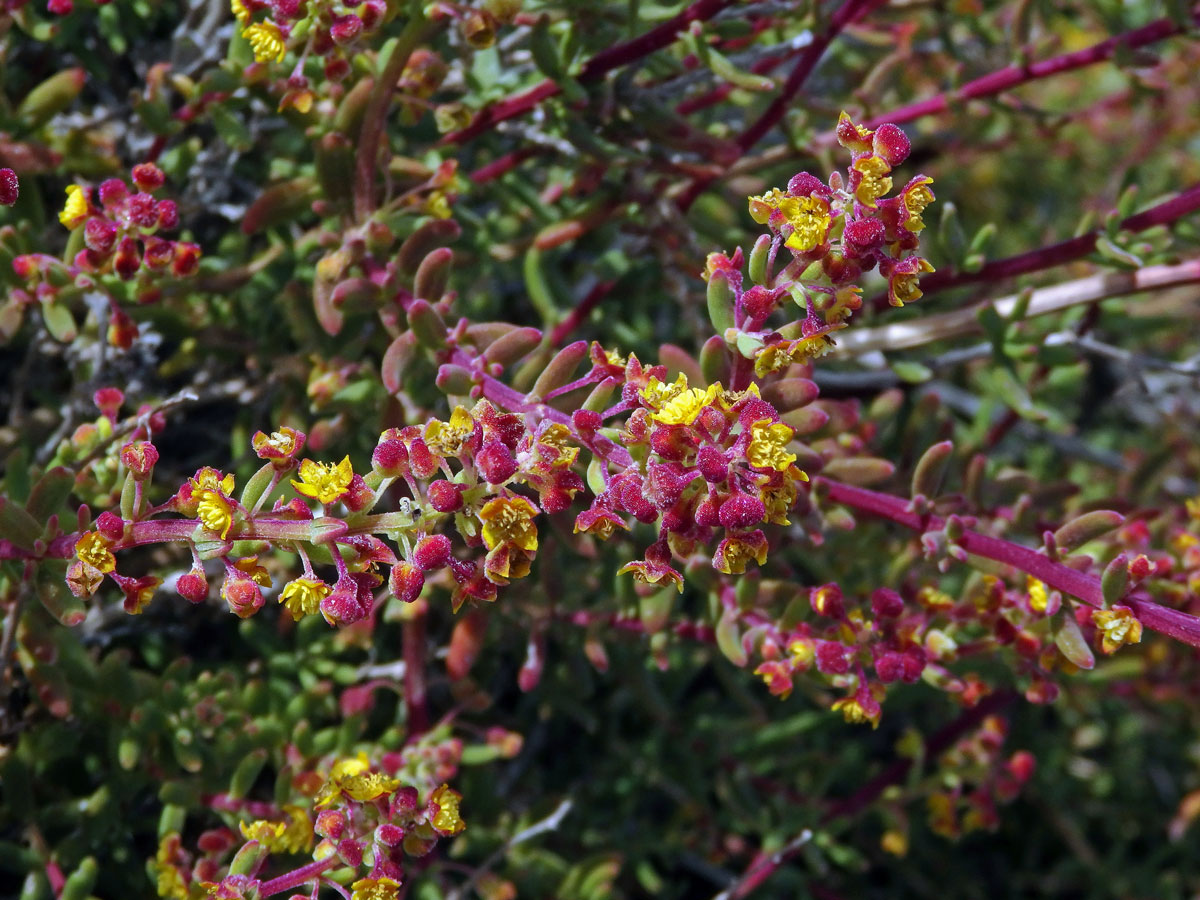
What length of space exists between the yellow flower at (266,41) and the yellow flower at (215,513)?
0.78m

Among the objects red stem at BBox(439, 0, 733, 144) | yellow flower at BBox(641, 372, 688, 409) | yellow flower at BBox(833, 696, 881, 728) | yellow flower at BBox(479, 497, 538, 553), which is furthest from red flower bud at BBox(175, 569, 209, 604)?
red stem at BBox(439, 0, 733, 144)

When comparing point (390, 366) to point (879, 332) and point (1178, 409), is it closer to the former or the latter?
point (879, 332)

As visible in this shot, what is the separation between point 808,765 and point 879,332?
44.7 inches

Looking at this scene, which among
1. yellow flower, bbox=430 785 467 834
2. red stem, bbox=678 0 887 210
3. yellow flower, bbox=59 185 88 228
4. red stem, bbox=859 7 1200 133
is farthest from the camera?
red stem, bbox=859 7 1200 133

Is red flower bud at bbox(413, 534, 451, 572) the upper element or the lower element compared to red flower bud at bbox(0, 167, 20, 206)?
lower

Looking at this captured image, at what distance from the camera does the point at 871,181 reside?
1.57 meters

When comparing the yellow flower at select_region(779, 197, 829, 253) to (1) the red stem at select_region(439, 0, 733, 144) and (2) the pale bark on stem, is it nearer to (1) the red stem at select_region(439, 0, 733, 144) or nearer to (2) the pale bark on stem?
(1) the red stem at select_region(439, 0, 733, 144)

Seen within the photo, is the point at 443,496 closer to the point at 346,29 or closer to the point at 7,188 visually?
the point at 7,188

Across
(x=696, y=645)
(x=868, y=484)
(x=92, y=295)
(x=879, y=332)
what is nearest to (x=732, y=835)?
(x=696, y=645)

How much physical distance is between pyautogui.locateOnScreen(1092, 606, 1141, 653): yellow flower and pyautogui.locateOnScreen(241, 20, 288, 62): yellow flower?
1.60m

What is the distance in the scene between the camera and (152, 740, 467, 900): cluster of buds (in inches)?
67.1

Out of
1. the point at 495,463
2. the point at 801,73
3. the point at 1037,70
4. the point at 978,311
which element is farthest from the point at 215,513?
the point at 1037,70

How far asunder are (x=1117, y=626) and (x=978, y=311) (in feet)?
3.06

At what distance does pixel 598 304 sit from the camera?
276cm
